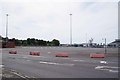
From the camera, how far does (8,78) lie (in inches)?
509

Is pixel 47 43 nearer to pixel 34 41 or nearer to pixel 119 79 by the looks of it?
pixel 34 41

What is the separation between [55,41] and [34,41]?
14077 millimetres

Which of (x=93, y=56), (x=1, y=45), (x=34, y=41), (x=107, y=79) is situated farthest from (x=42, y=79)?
(x=34, y=41)

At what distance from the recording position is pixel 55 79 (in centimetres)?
1292

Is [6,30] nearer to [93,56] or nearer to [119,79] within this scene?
[93,56]

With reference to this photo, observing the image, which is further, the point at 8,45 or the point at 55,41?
the point at 55,41

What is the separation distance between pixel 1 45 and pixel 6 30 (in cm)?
1421

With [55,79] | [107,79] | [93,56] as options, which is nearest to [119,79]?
[107,79]

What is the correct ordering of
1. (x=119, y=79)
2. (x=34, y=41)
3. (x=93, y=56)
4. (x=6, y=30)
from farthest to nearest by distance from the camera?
(x=34, y=41)
(x=6, y=30)
(x=93, y=56)
(x=119, y=79)

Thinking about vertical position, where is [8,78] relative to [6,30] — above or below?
below

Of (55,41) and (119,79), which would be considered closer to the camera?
(119,79)

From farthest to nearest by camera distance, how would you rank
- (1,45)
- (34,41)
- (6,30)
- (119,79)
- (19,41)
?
(34,41), (19,41), (6,30), (1,45), (119,79)

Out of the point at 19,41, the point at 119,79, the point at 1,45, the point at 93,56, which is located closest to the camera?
the point at 119,79

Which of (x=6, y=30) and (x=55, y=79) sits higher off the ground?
(x=6, y=30)
